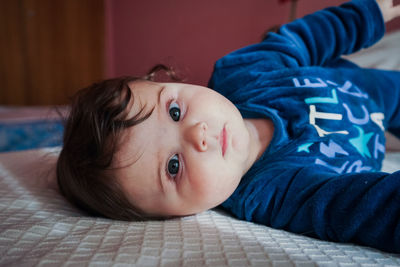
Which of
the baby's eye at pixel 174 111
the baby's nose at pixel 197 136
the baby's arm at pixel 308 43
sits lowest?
the baby's nose at pixel 197 136

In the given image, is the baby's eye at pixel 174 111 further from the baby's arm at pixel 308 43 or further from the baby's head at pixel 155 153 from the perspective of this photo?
the baby's arm at pixel 308 43

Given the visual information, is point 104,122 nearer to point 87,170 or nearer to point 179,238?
point 87,170

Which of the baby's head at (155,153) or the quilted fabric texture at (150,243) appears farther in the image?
the baby's head at (155,153)

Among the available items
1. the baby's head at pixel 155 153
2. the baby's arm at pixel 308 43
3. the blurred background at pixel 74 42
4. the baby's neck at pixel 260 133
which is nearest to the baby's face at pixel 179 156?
the baby's head at pixel 155 153

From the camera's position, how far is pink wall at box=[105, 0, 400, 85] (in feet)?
3.77

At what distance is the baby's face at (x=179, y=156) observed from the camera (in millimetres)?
596

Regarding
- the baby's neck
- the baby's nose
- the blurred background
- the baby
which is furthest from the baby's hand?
the blurred background

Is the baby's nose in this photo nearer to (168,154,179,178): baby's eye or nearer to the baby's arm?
(168,154,179,178): baby's eye

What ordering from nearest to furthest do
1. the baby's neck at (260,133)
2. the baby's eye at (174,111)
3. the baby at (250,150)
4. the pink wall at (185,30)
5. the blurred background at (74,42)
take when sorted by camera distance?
the baby at (250,150), the baby's eye at (174,111), the baby's neck at (260,133), the pink wall at (185,30), the blurred background at (74,42)

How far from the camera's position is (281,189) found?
64 cm

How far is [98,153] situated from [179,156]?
16cm

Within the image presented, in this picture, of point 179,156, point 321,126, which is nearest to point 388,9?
point 321,126

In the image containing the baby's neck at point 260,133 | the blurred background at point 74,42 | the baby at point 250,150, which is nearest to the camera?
the baby at point 250,150

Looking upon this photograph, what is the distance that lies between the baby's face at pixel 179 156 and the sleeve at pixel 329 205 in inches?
2.7
